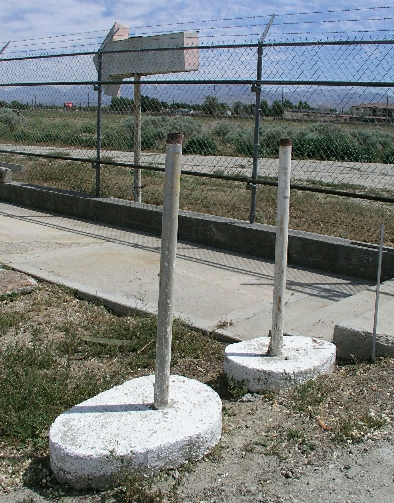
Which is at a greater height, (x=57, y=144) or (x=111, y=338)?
(x=57, y=144)

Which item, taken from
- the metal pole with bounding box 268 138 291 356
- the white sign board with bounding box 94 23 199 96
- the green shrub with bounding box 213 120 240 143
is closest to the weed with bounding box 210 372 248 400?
the metal pole with bounding box 268 138 291 356

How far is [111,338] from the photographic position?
504cm

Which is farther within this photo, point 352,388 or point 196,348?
point 196,348

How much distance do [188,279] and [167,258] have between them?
3.58 meters

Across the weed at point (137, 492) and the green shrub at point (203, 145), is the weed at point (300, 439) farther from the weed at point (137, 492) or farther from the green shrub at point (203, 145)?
the green shrub at point (203, 145)

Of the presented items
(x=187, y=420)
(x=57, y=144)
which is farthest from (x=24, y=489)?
(x=57, y=144)

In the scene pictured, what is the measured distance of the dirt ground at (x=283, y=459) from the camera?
2967 mm

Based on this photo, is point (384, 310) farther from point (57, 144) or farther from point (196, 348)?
point (57, 144)

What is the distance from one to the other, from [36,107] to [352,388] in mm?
9105

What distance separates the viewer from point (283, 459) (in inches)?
128

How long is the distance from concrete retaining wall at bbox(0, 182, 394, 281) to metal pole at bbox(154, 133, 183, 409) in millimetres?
3811

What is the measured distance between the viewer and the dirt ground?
9.73ft

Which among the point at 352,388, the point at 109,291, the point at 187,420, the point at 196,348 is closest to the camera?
the point at 187,420

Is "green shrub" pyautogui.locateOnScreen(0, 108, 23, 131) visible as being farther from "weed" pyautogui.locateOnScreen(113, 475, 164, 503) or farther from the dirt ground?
"weed" pyautogui.locateOnScreen(113, 475, 164, 503)
